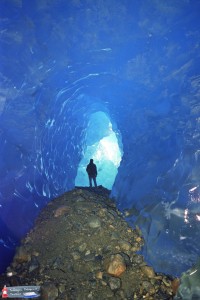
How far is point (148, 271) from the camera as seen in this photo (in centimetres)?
457

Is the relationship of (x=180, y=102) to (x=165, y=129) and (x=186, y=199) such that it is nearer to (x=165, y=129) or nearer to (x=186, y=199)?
(x=165, y=129)

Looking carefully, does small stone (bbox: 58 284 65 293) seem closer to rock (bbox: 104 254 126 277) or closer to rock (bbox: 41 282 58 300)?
rock (bbox: 41 282 58 300)

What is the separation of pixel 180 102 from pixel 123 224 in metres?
3.91

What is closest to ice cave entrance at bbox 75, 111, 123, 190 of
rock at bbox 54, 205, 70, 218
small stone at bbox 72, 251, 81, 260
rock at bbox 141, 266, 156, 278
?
rock at bbox 54, 205, 70, 218

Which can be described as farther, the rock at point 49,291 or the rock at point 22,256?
the rock at point 22,256

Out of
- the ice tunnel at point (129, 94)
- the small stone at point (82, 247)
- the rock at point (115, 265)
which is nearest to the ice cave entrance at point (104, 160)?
the ice tunnel at point (129, 94)

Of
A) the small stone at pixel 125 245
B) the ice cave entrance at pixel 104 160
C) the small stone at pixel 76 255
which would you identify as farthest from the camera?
the ice cave entrance at pixel 104 160

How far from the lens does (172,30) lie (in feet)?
22.5

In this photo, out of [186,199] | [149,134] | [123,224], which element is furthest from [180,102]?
[123,224]

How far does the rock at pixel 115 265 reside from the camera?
4.59 m

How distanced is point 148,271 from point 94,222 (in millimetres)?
1974

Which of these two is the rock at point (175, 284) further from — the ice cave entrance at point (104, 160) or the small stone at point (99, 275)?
the ice cave entrance at point (104, 160)

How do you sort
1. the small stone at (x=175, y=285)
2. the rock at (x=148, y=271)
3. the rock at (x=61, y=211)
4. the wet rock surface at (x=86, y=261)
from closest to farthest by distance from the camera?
1. the small stone at (x=175, y=285)
2. the wet rock surface at (x=86, y=261)
3. the rock at (x=148, y=271)
4. the rock at (x=61, y=211)

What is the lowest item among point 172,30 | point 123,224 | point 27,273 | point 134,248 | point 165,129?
point 27,273
